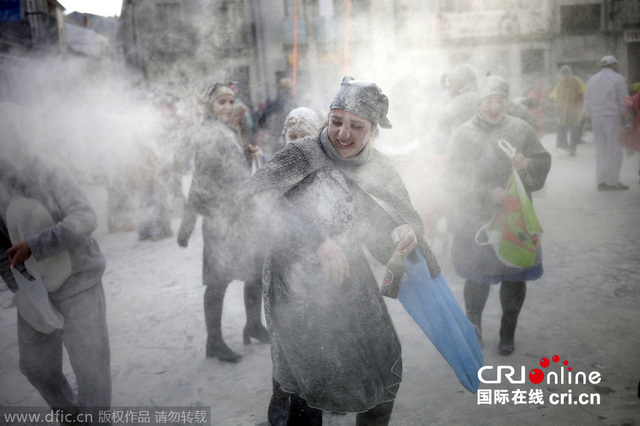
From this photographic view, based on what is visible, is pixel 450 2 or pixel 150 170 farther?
pixel 450 2

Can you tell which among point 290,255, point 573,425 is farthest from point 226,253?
point 573,425

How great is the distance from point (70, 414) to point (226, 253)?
1.25 meters

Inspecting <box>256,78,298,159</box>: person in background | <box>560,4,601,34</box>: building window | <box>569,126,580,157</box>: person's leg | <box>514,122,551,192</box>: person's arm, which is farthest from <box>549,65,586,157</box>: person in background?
<box>560,4,601,34</box>: building window

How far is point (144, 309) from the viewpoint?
423 centimetres

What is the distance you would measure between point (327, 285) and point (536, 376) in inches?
69.4

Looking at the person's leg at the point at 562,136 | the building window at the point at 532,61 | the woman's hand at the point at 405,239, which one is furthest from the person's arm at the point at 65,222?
the building window at the point at 532,61

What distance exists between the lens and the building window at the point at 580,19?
65.3 feet

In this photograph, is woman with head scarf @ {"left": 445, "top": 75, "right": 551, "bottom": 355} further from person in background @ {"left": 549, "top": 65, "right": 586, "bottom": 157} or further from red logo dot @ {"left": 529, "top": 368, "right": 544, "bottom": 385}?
person in background @ {"left": 549, "top": 65, "right": 586, "bottom": 157}

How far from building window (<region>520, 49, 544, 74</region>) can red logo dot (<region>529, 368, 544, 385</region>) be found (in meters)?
18.1

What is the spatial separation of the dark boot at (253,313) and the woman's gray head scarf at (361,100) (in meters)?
1.83

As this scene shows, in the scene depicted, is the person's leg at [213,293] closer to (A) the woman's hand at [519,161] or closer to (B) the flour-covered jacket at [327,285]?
(B) the flour-covered jacket at [327,285]

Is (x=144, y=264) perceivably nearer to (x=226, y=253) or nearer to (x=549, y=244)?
(x=226, y=253)

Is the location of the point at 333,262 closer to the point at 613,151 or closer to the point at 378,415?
the point at 378,415

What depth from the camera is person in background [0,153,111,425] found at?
2084 millimetres
